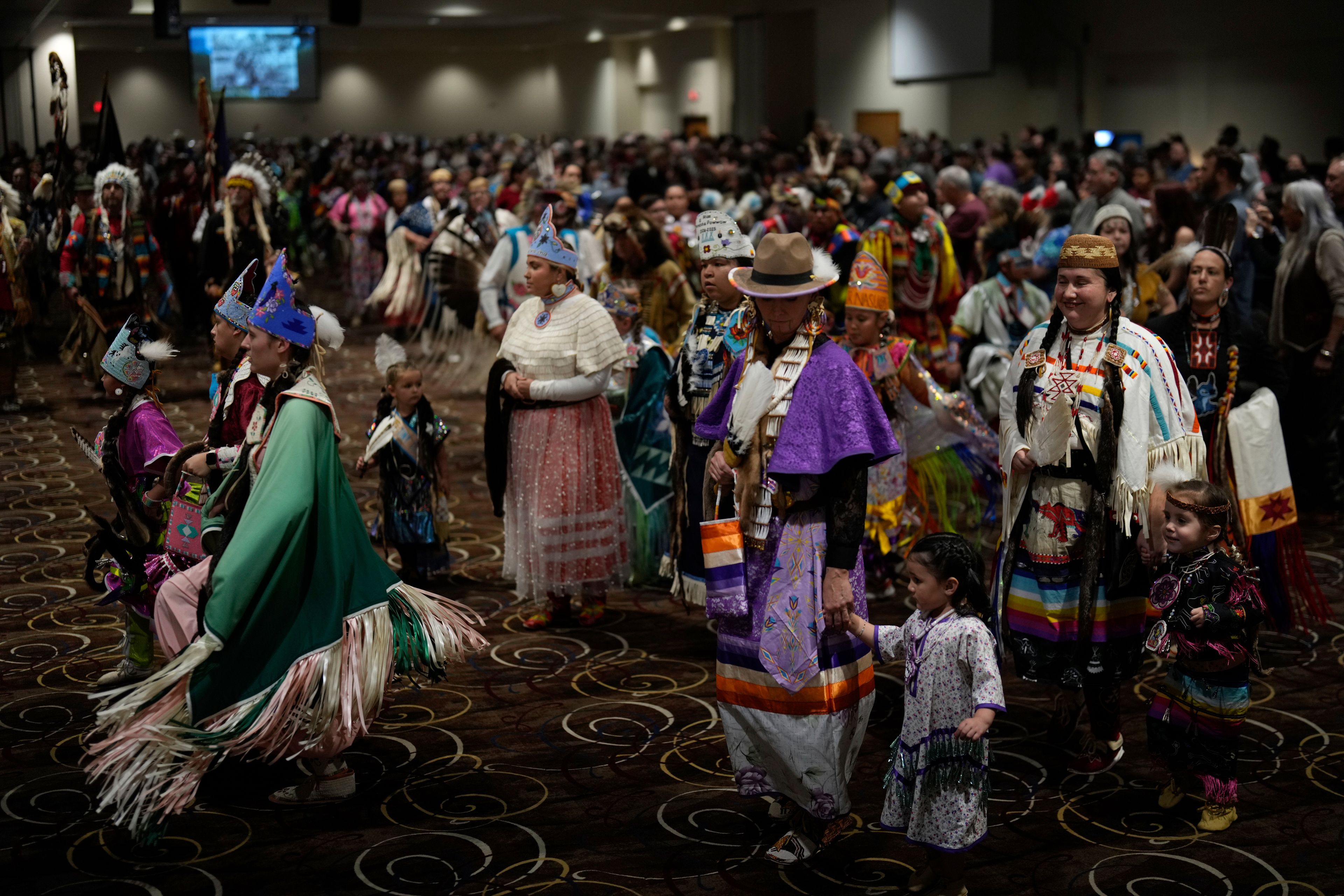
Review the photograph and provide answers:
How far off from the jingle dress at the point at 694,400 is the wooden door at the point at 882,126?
64.9ft

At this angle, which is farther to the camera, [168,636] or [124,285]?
[124,285]

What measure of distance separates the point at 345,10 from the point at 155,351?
1433cm

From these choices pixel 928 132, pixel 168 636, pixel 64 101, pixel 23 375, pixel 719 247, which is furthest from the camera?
pixel 928 132

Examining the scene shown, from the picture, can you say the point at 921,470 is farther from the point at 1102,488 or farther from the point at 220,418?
the point at 220,418

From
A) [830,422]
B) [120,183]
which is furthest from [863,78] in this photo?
[830,422]

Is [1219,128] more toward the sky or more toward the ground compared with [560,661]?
more toward the sky

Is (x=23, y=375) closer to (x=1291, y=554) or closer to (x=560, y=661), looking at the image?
(x=560, y=661)

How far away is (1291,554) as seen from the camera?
4.65 m

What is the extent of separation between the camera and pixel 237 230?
332 inches

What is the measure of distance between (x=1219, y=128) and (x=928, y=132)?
16.8 feet

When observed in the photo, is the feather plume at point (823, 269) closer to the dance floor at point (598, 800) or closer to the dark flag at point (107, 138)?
the dance floor at point (598, 800)

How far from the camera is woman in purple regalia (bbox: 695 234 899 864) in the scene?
10.2 ft


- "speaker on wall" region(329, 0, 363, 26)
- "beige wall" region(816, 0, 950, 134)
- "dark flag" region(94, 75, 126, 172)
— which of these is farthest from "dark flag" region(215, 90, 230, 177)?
"beige wall" region(816, 0, 950, 134)

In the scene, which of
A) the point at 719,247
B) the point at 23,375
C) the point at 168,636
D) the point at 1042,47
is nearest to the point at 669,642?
the point at 719,247
